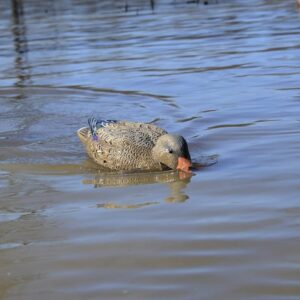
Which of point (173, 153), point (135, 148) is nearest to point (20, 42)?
point (135, 148)

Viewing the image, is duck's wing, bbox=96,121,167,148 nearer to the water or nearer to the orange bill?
the water

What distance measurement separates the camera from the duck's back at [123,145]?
759 cm

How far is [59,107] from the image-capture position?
11.1 meters

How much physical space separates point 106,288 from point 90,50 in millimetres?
12491

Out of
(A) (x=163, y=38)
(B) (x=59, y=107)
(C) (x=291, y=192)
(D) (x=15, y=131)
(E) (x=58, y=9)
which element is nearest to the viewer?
(C) (x=291, y=192)

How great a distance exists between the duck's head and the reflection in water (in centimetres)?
584

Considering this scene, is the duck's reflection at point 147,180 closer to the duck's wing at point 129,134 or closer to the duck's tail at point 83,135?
the duck's wing at point 129,134

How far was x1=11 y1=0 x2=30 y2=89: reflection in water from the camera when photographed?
13.8 metres

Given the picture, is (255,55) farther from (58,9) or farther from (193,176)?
(58,9)

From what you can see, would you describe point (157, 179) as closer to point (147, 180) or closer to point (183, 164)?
point (147, 180)

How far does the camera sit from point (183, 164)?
723 centimetres

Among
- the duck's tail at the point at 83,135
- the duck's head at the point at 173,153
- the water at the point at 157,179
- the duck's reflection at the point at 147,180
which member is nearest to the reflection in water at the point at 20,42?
the water at the point at 157,179

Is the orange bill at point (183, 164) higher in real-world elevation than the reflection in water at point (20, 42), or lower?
higher

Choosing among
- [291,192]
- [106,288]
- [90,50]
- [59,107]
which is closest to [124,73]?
[59,107]
